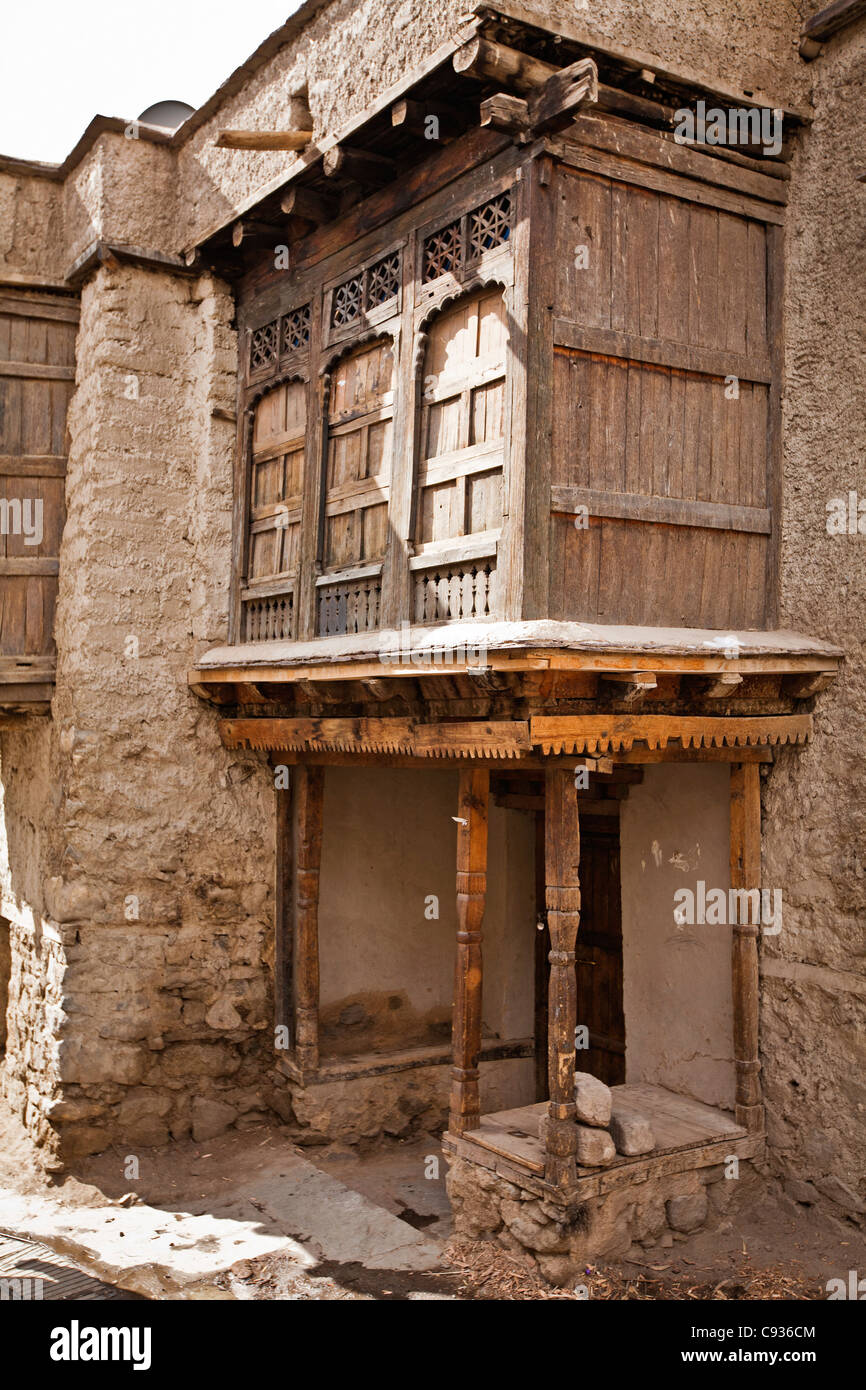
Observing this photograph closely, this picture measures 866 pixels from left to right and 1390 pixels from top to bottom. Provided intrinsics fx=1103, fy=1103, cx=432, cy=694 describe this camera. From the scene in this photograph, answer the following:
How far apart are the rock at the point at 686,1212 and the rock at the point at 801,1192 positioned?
0.53 metres

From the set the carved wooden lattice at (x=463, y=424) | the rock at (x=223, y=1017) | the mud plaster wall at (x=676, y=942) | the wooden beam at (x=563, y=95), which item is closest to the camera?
the wooden beam at (x=563, y=95)

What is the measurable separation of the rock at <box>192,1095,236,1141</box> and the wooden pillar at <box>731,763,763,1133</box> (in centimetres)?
370

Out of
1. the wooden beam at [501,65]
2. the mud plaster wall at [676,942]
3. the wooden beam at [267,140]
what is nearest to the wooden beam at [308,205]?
the wooden beam at [267,140]

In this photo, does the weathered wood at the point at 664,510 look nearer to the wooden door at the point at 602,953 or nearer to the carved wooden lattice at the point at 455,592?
the carved wooden lattice at the point at 455,592

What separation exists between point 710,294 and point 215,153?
3.84 m

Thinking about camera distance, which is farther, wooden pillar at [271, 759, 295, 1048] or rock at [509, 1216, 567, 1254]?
wooden pillar at [271, 759, 295, 1048]

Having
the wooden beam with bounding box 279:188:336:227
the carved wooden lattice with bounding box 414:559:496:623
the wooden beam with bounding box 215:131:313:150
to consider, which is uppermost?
the wooden beam with bounding box 215:131:313:150

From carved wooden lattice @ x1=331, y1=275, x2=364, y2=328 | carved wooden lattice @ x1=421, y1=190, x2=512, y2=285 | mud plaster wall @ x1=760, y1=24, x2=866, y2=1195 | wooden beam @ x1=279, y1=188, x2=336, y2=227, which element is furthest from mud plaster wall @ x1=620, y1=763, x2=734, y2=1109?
wooden beam @ x1=279, y1=188, x2=336, y2=227

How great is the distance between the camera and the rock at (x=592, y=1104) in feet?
18.6

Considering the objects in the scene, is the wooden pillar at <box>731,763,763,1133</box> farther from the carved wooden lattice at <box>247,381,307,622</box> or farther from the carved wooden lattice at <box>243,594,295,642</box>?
the carved wooden lattice at <box>247,381,307,622</box>

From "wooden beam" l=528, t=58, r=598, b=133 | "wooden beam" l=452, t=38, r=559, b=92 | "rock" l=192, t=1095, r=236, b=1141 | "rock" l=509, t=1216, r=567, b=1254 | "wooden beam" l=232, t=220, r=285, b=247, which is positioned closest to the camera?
"wooden beam" l=528, t=58, r=598, b=133

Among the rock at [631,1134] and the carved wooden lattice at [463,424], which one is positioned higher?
the carved wooden lattice at [463,424]

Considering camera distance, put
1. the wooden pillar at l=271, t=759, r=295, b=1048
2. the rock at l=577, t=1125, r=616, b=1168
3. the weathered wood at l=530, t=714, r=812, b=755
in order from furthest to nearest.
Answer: the wooden pillar at l=271, t=759, r=295, b=1048, the rock at l=577, t=1125, r=616, b=1168, the weathered wood at l=530, t=714, r=812, b=755

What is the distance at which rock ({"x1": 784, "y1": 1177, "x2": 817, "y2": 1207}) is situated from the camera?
5.99 metres
